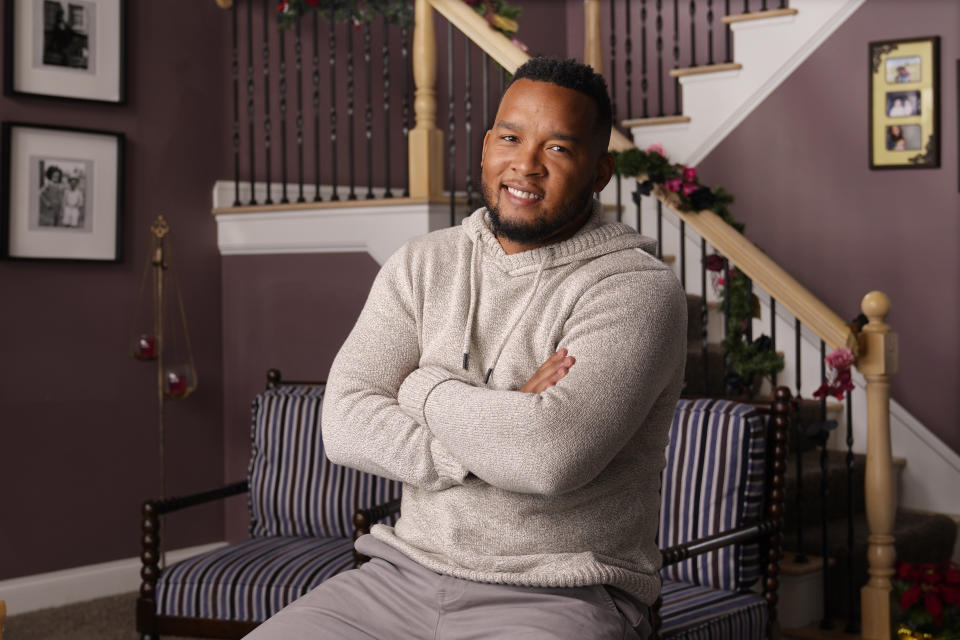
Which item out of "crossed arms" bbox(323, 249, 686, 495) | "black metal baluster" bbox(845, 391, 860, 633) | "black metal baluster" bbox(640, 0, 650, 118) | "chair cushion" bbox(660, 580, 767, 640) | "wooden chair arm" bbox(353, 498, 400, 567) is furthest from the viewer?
"black metal baluster" bbox(640, 0, 650, 118)

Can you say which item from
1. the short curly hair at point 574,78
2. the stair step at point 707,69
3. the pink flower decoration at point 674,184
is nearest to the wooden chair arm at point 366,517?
the short curly hair at point 574,78

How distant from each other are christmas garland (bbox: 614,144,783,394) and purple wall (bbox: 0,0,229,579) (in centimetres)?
175

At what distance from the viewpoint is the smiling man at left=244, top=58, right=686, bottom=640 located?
1.50 metres

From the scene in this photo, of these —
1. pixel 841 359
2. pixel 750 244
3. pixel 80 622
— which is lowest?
pixel 80 622

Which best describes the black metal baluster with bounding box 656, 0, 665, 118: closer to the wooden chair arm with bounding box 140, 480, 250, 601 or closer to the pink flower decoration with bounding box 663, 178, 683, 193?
the pink flower decoration with bounding box 663, 178, 683, 193

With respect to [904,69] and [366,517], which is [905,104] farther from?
[366,517]

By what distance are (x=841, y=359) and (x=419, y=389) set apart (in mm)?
2090

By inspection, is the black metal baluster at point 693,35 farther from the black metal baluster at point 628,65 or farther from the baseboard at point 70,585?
the baseboard at point 70,585

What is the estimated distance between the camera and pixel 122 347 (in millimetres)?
4082

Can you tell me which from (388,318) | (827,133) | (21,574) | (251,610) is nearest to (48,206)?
(21,574)

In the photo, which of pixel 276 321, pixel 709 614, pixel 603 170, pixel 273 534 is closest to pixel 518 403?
pixel 603 170

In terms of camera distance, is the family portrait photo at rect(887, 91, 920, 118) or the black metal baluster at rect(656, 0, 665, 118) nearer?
the family portrait photo at rect(887, 91, 920, 118)

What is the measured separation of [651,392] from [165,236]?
307 centimetres

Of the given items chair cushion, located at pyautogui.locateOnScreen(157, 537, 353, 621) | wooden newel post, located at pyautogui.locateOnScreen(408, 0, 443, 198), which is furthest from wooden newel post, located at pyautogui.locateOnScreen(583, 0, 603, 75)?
chair cushion, located at pyautogui.locateOnScreen(157, 537, 353, 621)
